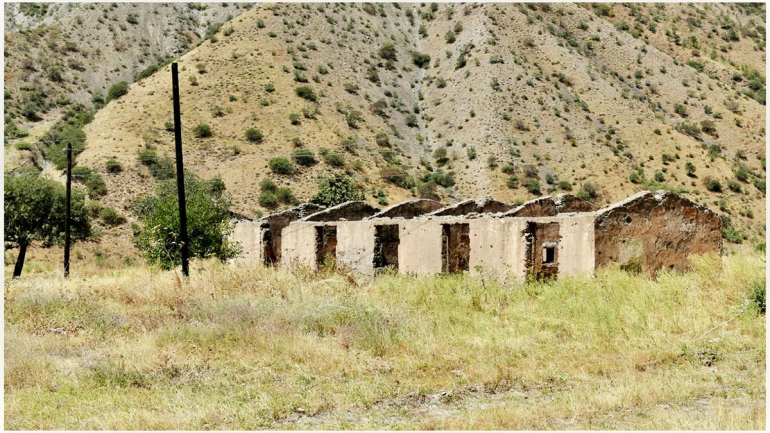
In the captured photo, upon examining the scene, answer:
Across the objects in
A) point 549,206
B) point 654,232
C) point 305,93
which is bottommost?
point 654,232

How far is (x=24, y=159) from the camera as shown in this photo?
47.3m

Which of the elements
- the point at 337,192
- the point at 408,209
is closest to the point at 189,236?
the point at 408,209

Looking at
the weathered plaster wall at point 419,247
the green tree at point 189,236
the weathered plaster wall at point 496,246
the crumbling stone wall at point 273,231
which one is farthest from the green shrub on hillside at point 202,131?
the weathered plaster wall at point 496,246

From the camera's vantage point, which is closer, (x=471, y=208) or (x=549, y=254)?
(x=549, y=254)

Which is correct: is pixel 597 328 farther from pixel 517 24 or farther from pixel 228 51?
pixel 517 24

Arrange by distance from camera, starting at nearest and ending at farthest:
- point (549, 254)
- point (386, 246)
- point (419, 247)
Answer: point (549, 254) < point (419, 247) < point (386, 246)

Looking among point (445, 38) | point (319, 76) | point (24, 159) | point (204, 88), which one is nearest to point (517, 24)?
point (445, 38)

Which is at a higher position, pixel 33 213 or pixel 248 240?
pixel 33 213

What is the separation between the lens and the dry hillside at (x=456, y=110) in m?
44.5

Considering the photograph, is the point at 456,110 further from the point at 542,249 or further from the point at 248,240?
the point at 542,249

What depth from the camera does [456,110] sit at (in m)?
52.2

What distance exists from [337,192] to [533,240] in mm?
27237

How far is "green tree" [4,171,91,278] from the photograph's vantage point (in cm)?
2853

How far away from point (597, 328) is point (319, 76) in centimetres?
4697
